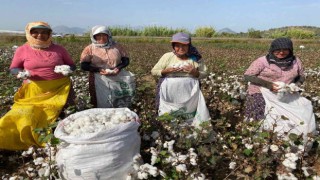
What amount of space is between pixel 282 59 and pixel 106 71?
1835mm

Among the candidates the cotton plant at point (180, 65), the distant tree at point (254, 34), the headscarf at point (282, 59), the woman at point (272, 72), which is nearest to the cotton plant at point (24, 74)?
the cotton plant at point (180, 65)

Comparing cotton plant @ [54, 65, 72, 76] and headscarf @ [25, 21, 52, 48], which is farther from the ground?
headscarf @ [25, 21, 52, 48]

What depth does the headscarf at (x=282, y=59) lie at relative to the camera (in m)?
3.28

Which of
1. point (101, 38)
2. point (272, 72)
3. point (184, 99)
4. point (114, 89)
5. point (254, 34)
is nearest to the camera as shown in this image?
point (272, 72)

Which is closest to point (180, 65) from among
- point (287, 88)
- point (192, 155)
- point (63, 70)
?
point (287, 88)

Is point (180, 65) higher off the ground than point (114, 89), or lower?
higher

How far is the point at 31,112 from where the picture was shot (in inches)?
124

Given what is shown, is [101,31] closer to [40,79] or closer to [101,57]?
[101,57]

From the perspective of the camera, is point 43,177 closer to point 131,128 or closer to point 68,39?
point 131,128

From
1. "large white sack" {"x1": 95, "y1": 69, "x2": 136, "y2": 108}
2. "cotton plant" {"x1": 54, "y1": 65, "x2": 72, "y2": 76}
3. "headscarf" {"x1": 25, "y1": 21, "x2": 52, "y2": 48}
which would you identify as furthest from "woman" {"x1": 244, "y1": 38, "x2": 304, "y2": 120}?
"headscarf" {"x1": 25, "y1": 21, "x2": 52, "y2": 48}

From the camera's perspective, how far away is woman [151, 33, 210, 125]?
352 centimetres

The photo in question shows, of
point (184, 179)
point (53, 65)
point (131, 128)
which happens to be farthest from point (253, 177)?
point (53, 65)

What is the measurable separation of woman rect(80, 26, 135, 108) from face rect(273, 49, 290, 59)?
1.60 m

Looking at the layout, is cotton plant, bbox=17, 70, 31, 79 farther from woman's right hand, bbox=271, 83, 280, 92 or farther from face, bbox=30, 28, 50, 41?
woman's right hand, bbox=271, 83, 280, 92
